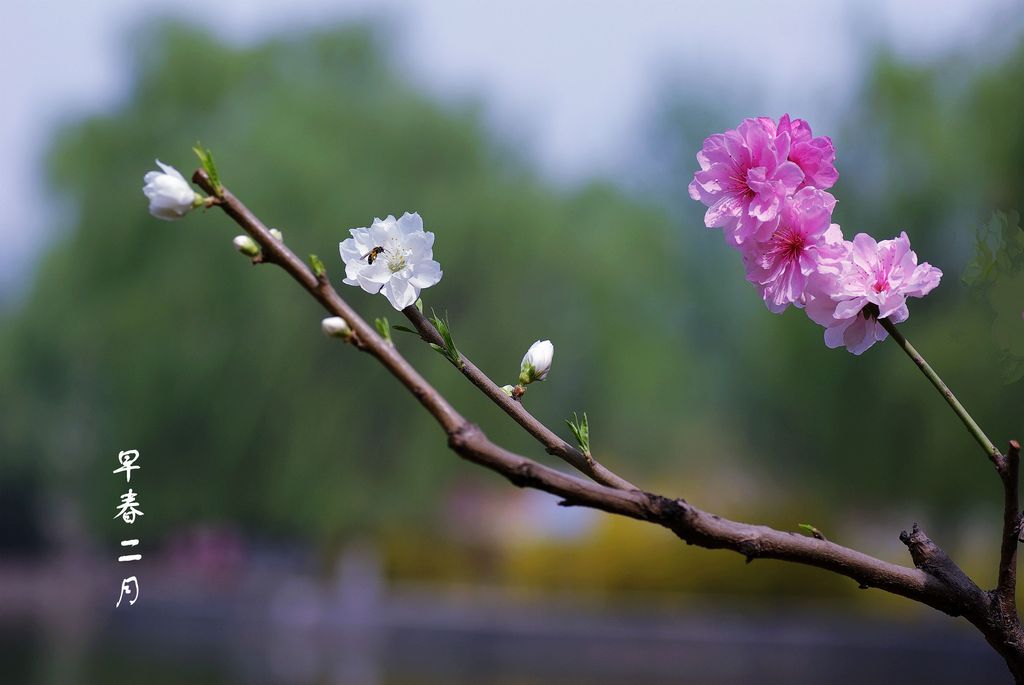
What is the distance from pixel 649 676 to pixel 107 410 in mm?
6024

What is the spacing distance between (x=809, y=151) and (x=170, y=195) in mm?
427

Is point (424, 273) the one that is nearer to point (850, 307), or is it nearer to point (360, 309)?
point (850, 307)

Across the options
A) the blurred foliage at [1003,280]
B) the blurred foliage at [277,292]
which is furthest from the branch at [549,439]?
the blurred foliage at [277,292]

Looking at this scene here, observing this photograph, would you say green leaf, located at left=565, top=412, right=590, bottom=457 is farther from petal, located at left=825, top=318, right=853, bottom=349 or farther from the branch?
petal, located at left=825, top=318, right=853, bottom=349

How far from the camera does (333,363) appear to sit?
1116cm

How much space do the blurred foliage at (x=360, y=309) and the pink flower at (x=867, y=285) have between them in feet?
26.6

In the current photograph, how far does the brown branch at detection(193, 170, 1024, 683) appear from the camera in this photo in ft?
1.99

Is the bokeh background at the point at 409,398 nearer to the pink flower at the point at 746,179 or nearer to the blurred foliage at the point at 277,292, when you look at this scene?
the blurred foliage at the point at 277,292

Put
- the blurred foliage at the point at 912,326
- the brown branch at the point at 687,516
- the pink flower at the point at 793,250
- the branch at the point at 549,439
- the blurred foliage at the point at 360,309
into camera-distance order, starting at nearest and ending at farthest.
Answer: the brown branch at the point at 687,516
the branch at the point at 549,439
the pink flower at the point at 793,250
the blurred foliage at the point at 912,326
the blurred foliage at the point at 360,309

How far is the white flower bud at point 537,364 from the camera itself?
2.81ft

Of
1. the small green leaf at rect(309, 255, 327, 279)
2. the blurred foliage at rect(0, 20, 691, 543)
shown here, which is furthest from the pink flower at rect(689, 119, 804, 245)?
the blurred foliage at rect(0, 20, 691, 543)

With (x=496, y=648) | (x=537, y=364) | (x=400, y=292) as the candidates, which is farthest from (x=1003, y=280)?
(x=496, y=648)

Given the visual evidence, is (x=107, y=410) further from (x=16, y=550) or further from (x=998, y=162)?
(x=998, y=162)

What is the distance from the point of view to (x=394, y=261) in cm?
78
